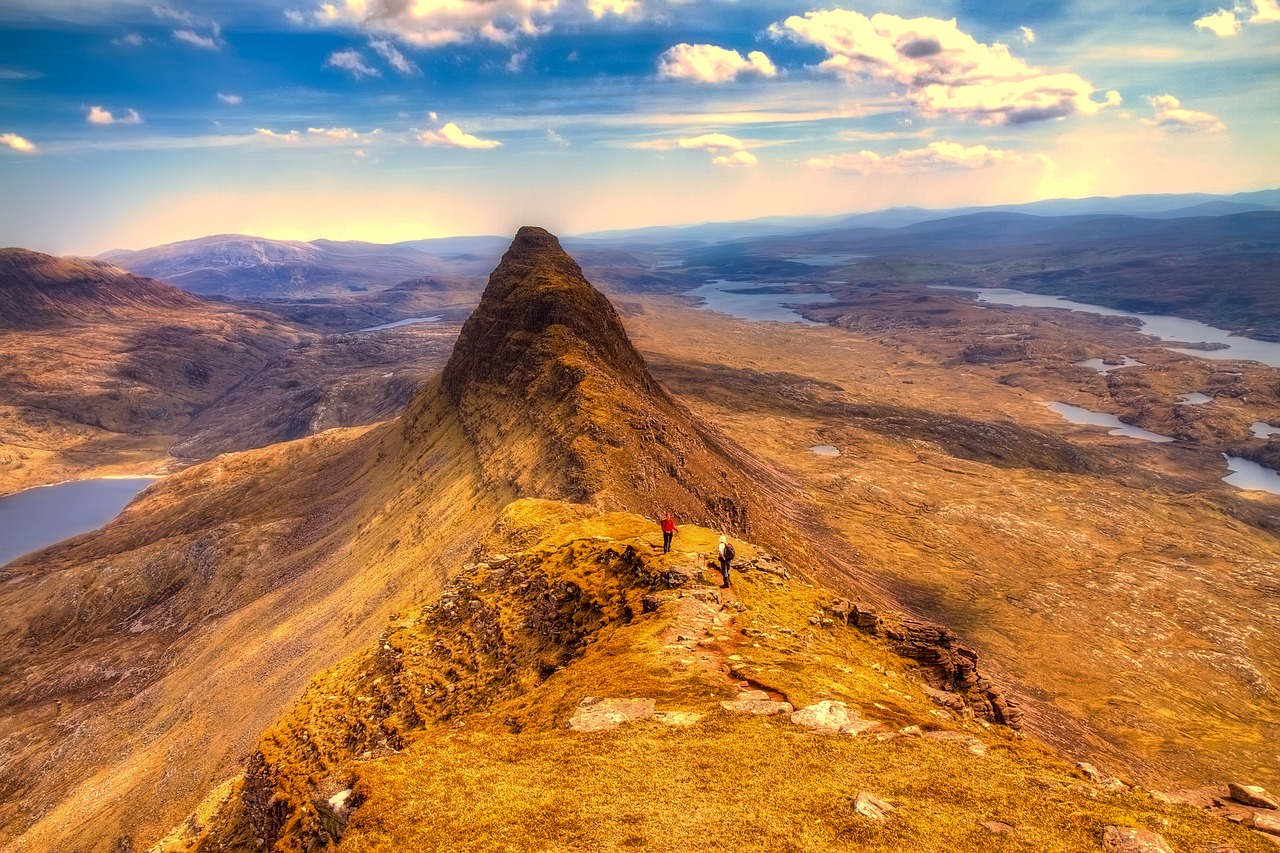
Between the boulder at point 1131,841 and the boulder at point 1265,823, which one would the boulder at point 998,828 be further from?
the boulder at point 1265,823

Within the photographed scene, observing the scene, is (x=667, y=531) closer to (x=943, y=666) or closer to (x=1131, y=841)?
(x=943, y=666)

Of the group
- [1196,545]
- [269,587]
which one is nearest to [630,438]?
[269,587]

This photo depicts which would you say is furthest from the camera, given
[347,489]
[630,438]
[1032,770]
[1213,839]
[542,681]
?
[347,489]

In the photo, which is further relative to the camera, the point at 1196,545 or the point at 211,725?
the point at 1196,545

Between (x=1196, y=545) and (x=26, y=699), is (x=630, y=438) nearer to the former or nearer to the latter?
(x=26, y=699)

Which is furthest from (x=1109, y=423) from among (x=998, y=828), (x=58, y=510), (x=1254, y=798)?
(x=58, y=510)

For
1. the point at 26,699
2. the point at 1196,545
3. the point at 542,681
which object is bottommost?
the point at 1196,545
